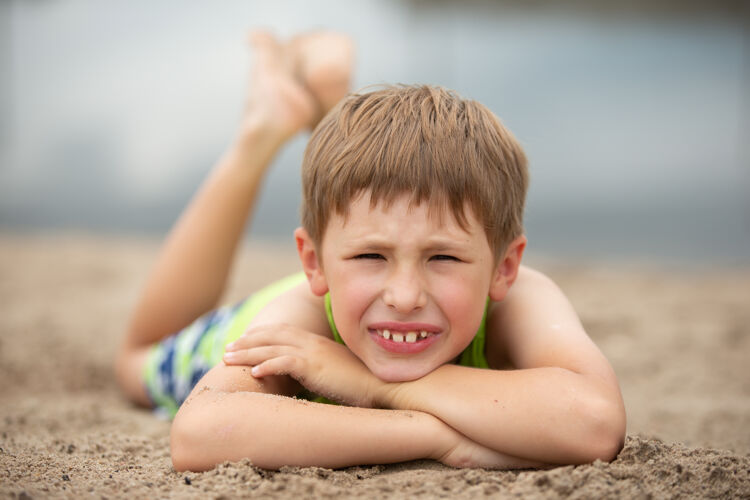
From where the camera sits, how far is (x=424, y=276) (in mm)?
1616

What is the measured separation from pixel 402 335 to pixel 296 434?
33 centimetres

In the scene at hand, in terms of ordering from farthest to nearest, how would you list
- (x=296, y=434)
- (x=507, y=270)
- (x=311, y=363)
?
1. (x=507, y=270)
2. (x=311, y=363)
3. (x=296, y=434)

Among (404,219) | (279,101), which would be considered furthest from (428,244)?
(279,101)

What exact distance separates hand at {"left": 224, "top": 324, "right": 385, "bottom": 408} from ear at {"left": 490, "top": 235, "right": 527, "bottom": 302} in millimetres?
382

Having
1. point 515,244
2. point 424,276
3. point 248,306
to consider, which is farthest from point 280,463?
point 248,306

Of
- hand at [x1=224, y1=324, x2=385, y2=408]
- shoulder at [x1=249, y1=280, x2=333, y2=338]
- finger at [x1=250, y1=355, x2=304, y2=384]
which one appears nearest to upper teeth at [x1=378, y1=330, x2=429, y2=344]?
hand at [x1=224, y1=324, x2=385, y2=408]

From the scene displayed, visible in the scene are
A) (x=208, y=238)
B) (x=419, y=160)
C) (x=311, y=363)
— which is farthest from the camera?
(x=208, y=238)

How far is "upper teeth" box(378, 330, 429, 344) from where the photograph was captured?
167 centimetres

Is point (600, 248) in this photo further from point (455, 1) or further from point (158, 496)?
point (158, 496)

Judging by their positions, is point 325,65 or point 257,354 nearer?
point 257,354

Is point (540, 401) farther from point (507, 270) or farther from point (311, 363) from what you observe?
point (311, 363)

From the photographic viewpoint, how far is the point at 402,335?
167 cm

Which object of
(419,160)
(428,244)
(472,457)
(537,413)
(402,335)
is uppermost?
(419,160)

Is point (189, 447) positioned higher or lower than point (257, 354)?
lower
